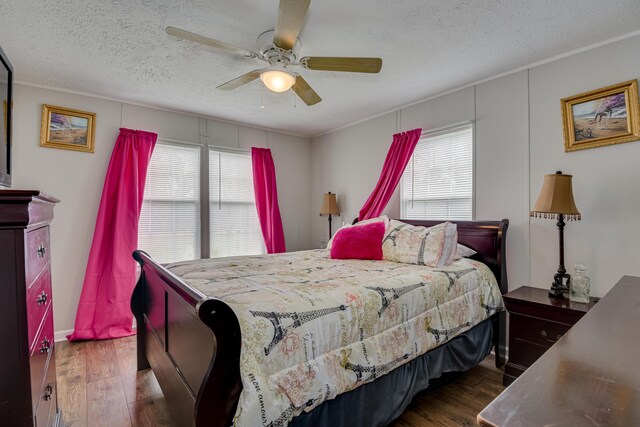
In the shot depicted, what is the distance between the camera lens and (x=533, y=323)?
2234 millimetres

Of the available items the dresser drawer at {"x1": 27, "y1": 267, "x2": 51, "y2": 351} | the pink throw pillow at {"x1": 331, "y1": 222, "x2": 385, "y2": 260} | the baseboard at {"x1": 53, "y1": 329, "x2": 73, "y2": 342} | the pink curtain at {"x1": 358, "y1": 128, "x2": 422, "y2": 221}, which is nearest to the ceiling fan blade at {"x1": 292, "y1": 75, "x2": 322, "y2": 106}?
the pink throw pillow at {"x1": 331, "y1": 222, "x2": 385, "y2": 260}

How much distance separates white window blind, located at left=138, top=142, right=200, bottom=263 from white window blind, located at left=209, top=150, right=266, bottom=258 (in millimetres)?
210

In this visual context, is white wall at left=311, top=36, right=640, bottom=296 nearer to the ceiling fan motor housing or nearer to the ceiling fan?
the ceiling fan

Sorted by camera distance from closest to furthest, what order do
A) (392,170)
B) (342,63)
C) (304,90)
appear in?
(342,63) → (304,90) → (392,170)

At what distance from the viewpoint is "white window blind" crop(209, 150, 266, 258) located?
4.14 meters

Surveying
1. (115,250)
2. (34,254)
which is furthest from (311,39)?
(115,250)

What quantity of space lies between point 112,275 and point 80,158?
1.28 meters

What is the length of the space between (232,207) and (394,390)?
125 inches

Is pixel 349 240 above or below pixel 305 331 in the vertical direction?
above

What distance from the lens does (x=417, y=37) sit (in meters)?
2.27

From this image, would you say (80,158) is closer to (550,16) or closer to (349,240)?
(349,240)

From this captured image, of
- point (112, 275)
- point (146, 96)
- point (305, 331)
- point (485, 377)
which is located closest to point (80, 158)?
point (146, 96)

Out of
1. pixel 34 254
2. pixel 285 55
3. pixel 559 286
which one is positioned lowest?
pixel 559 286

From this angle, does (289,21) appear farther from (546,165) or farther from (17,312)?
(546,165)
